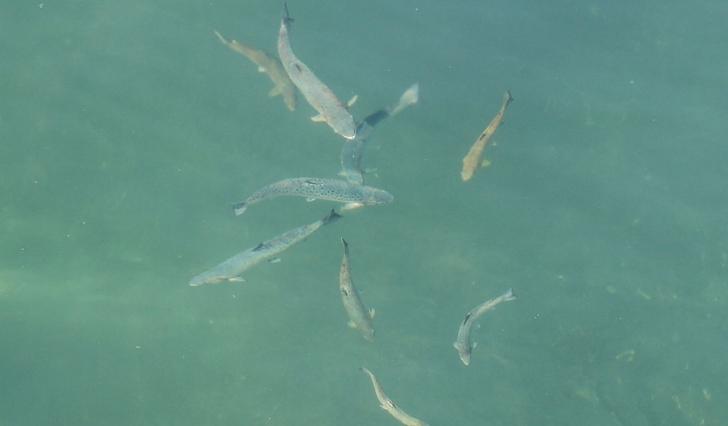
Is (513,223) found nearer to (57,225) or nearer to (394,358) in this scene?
(394,358)

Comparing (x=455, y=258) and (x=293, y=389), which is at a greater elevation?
(x=455, y=258)

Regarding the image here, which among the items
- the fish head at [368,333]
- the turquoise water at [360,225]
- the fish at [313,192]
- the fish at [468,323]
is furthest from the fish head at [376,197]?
the fish at [468,323]

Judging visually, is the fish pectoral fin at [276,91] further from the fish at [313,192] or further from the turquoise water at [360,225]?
the fish at [313,192]

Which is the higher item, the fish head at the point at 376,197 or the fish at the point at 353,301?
the fish head at the point at 376,197

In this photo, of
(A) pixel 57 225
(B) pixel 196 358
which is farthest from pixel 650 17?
(A) pixel 57 225

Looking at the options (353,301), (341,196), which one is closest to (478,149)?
(341,196)

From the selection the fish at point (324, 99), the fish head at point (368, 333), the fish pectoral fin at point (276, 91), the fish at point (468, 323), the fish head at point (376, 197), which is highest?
the fish at point (324, 99)

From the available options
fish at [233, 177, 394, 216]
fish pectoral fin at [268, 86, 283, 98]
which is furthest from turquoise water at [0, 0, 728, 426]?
fish at [233, 177, 394, 216]
